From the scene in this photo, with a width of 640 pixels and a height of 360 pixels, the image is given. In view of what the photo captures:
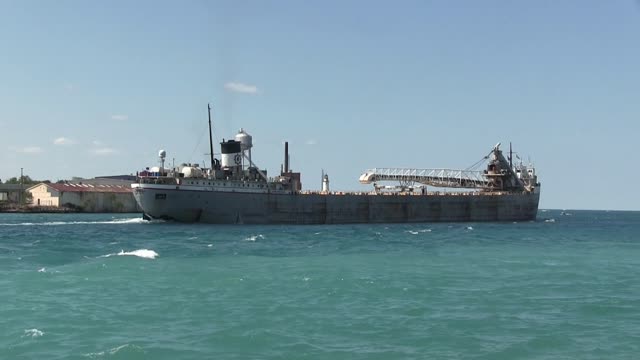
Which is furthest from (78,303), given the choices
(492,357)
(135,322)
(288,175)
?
(288,175)

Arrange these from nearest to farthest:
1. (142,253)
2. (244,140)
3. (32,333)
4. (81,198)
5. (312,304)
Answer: (32,333) < (312,304) < (142,253) < (244,140) < (81,198)

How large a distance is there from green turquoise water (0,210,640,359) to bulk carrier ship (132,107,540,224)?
96.5 ft

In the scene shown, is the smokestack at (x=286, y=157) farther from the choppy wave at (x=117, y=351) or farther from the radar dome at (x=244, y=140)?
the choppy wave at (x=117, y=351)

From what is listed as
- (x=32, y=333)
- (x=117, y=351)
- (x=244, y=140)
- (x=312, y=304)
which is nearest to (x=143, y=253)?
(x=312, y=304)

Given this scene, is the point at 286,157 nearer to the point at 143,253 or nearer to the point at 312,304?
the point at 143,253

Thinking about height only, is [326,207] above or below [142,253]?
above

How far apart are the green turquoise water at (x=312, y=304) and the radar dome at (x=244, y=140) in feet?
134

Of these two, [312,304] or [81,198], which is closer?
[312,304]

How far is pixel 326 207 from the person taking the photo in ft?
289

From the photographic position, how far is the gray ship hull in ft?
242

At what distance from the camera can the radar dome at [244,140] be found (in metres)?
84.6

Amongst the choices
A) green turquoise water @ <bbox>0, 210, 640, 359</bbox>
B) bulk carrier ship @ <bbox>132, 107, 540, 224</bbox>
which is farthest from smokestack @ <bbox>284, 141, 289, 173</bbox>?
green turquoise water @ <bbox>0, 210, 640, 359</bbox>

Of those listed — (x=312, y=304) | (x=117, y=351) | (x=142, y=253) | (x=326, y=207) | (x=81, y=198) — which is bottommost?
(x=117, y=351)

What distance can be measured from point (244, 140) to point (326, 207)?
13688mm
